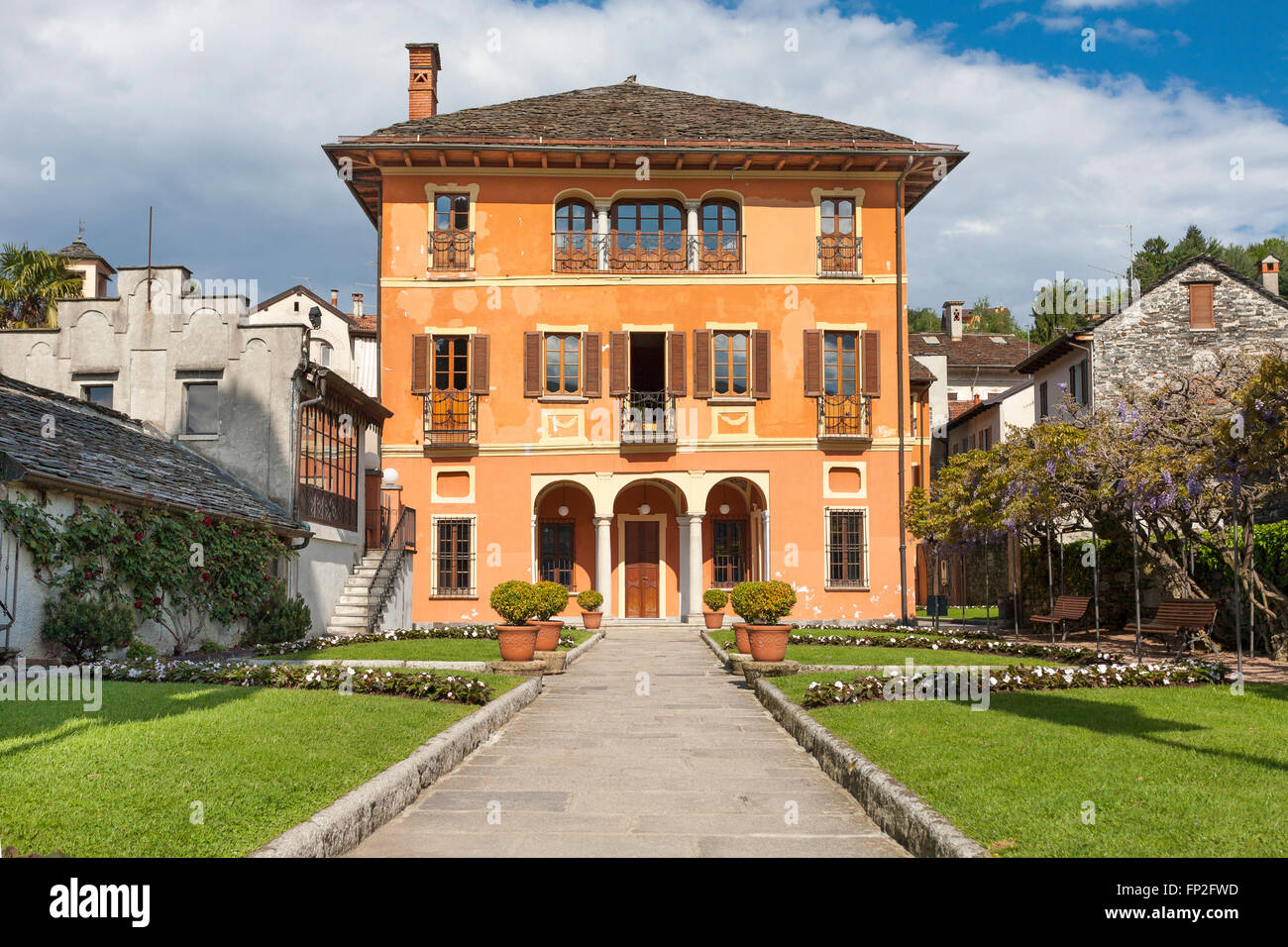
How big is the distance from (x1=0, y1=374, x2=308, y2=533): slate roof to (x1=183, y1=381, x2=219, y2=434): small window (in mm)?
570

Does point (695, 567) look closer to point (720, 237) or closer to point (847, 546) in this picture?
point (847, 546)

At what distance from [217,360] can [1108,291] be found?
3319 centimetres

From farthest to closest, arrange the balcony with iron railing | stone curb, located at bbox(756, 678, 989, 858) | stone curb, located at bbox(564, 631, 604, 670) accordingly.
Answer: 1. the balcony with iron railing
2. stone curb, located at bbox(564, 631, 604, 670)
3. stone curb, located at bbox(756, 678, 989, 858)

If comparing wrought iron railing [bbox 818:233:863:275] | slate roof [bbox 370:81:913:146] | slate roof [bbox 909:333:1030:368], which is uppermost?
slate roof [bbox 370:81:913:146]

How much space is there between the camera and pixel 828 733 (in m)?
8.05

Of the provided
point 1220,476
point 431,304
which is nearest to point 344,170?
point 431,304

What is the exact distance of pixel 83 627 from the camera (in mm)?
11758

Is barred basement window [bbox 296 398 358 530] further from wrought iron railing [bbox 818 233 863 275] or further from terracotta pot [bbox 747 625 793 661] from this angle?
wrought iron railing [bbox 818 233 863 275]

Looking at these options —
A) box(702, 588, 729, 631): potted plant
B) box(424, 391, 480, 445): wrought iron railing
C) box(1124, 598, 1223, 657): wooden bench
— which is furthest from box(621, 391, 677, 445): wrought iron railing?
box(1124, 598, 1223, 657): wooden bench

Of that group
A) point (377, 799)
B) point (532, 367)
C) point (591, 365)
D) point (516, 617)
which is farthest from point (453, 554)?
point (377, 799)

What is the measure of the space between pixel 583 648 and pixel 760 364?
33.8 ft

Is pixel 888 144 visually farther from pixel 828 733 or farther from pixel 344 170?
pixel 828 733

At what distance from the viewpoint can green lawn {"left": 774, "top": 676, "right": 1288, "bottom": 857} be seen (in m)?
4.64

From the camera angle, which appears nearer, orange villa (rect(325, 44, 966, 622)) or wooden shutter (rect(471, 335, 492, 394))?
orange villa (rect(325, 44, 966, 622))
